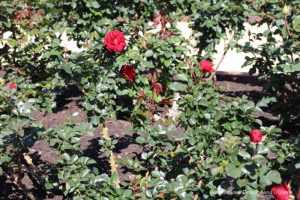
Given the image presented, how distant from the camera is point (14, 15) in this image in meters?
4.20

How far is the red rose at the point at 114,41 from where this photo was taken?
2332 millimetres

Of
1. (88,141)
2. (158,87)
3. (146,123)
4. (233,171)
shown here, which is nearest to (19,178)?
(146,123)

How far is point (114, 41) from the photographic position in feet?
7.73

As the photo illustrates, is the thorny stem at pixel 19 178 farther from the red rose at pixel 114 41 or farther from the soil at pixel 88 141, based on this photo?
the red rose at pixel 114 41

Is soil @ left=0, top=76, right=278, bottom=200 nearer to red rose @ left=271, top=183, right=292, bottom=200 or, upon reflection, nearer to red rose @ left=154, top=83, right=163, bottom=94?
red rose @ left=154, top=83, right=163, bottom=94

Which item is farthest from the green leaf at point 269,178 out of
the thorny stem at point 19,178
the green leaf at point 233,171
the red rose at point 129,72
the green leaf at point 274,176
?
the thorny stem at point 19,178

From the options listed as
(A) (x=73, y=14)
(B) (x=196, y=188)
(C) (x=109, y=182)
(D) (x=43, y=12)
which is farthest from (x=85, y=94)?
(D) (x=43, y=12)

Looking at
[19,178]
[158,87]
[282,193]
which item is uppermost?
[158,87]

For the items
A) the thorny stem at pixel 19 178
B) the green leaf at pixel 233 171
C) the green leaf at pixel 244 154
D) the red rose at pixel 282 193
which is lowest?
the thorny stem at pixel 19 178

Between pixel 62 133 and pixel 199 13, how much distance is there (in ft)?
9.17

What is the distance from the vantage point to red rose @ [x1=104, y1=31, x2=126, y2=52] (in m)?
2.33

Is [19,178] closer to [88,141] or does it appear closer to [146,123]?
[146,123]

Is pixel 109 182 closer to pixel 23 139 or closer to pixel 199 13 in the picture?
pixel 23 139

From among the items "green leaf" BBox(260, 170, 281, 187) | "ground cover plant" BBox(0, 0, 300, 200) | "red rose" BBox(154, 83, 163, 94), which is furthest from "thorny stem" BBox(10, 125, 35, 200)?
"green leaf" BBox(260, 170, 281, 187)
